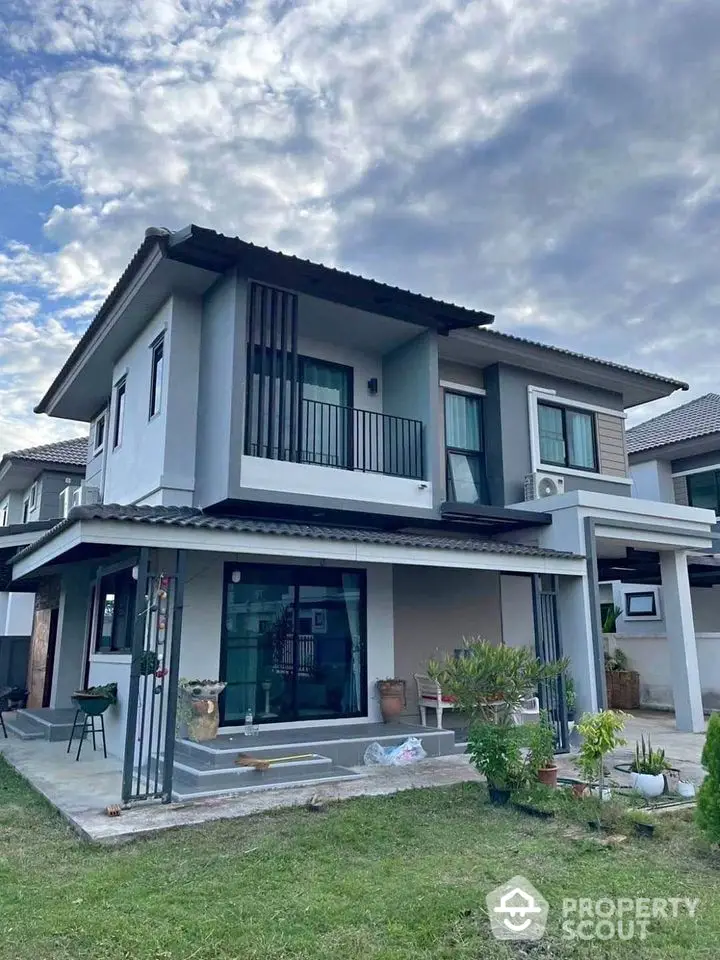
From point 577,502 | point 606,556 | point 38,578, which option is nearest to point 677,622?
point 606,556

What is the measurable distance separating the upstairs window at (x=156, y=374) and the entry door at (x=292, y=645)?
2890mm

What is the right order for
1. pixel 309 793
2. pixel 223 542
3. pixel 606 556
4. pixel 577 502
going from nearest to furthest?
pixel 309 793 → pixel 223 542 → pixel 577 502 → pixel 606 556

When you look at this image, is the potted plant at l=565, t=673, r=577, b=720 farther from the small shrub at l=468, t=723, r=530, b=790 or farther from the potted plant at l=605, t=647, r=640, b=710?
the potted plant at l=605, t=647, r=640, b=710

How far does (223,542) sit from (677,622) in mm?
9018

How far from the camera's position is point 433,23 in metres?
9.19

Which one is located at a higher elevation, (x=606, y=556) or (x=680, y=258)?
(x=680, y=258)

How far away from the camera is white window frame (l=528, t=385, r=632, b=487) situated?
13367mm

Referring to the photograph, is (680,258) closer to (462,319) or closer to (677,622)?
(462,319)

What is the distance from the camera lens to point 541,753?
22.7 ft

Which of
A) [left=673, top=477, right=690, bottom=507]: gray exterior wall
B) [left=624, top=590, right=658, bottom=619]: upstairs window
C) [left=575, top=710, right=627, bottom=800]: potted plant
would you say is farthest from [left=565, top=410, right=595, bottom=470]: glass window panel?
[left=575, top=710, right=627, bottom=800]: potted plant

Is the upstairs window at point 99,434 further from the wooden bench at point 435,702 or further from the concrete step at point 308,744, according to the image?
the wooden bench at point 435,702

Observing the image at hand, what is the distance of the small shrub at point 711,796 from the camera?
523 centimetres

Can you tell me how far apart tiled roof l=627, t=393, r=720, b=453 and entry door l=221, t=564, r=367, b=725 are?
37.5 ft

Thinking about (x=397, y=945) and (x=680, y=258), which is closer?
(x=397, y=945)
